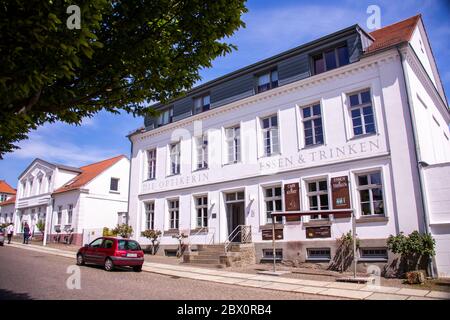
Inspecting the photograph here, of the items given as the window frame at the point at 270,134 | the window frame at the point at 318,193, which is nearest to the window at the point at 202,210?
the window frame at the point at 270,134

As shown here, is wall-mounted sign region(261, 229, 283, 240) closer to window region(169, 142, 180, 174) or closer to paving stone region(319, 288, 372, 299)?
paving stone region(319, 288, 372, 299)

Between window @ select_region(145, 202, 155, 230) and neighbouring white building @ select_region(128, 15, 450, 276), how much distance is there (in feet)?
1.20

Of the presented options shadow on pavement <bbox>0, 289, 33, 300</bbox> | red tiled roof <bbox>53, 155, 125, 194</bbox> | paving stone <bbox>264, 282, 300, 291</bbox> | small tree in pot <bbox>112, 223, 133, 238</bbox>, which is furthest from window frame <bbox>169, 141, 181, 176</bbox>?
shadow on pavement <bbox>0, 289, 33, 300</bbox>

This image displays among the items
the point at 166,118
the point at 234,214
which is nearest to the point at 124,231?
the point at 166,118

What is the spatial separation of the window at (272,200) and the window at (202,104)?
724cm

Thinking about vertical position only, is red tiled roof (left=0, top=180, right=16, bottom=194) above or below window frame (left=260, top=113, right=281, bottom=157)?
above

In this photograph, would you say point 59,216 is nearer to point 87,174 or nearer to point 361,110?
point 87,174

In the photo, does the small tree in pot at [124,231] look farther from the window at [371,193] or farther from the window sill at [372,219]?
the window at [371,193]

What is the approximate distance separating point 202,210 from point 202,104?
6.83 meters

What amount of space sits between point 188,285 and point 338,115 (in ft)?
32.7

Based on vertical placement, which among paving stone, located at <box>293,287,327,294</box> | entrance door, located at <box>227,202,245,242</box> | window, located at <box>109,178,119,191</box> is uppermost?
window, located at <box>109,178,119,191</box>

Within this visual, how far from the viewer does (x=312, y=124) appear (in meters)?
17.0

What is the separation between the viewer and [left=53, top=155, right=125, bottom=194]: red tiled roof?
107ft
